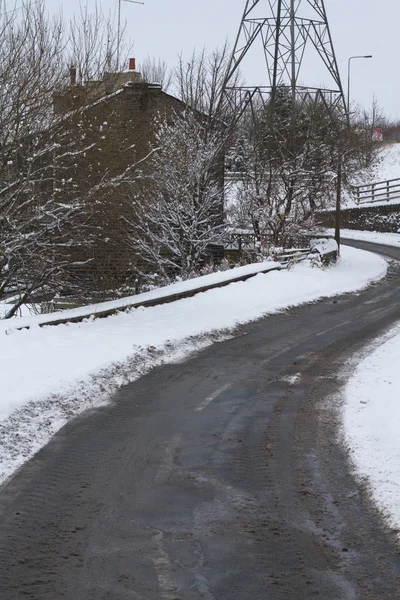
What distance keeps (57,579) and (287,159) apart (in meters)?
22.8

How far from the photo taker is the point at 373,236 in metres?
41.0

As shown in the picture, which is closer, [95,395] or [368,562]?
[368,562]

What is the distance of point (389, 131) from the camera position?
78938mm

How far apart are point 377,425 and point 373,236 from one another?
3391 cm

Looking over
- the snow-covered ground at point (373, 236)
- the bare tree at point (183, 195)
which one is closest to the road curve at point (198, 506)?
the bare tree at point (183, 195)

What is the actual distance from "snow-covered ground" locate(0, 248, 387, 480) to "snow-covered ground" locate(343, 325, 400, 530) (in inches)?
117

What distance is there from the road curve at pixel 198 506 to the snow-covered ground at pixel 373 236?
28.3 m

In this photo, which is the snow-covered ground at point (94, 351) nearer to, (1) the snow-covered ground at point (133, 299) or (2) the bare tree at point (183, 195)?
(1) the snow-covered ground at point (133, 299)

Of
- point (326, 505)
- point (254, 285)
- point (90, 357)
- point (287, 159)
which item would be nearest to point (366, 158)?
point (287, 159)

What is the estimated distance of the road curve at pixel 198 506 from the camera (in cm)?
483

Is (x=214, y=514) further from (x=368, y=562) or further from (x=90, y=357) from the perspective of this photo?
(x=90, y=357)

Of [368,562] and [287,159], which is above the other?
[287,159]

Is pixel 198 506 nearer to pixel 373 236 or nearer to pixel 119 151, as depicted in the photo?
pixel 119 151

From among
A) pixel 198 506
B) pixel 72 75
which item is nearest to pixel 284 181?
pixel 72 75
